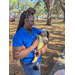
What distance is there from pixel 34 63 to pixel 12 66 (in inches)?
81.1

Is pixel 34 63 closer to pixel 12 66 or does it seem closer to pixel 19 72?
pixel 19 72

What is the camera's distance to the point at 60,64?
9.77 ft

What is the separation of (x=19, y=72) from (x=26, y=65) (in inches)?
65.4

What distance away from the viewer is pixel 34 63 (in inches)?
54.1

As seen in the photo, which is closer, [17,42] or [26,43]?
[17,42]

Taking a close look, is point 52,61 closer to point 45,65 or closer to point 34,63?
point 45,65

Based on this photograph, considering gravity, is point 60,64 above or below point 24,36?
below
